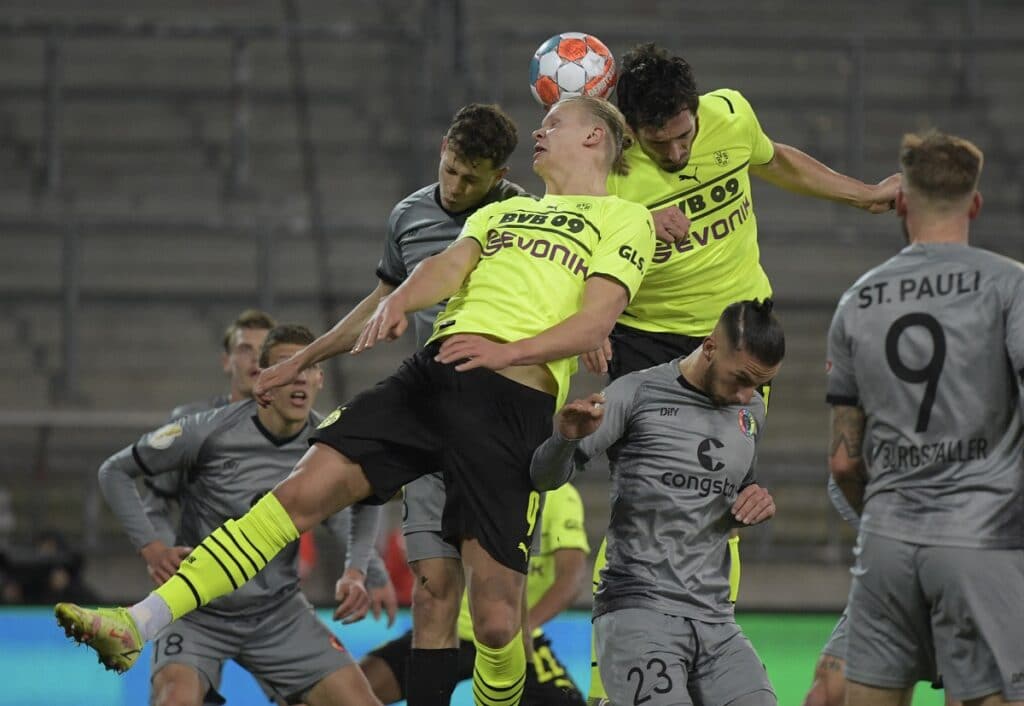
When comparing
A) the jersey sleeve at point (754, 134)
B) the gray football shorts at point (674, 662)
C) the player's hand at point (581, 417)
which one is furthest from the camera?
the jersey sleeve at point (754, 134)

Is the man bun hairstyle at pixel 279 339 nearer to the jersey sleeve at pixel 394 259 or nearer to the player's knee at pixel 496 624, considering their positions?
the jersey sleeve at pixel 394 259

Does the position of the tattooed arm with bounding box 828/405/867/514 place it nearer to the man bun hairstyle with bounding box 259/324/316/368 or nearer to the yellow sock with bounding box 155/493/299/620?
the yellow sock with bounding box 155/493/299/620

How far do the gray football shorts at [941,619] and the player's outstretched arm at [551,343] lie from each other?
927 millimetres

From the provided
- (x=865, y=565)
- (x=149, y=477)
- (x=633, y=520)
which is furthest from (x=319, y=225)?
(x=865, y=565)

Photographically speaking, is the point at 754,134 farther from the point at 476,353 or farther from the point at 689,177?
the point at 476,353

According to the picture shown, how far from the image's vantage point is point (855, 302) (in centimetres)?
390

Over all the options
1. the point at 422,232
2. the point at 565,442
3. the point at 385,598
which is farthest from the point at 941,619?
the point at 385,598

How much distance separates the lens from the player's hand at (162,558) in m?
5.27

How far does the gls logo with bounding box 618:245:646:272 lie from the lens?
4355 millimetres

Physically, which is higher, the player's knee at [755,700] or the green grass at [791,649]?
the green grass at [791,649]

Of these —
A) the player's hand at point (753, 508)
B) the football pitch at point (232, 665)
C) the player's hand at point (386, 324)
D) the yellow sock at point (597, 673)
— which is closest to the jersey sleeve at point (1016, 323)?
the player's hand at point (753, 508)

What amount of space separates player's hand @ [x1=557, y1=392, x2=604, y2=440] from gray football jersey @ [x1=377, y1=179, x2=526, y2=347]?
1.26 meters

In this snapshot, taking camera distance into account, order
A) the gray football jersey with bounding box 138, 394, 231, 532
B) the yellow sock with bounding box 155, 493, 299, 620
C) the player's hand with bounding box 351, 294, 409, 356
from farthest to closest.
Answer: the gray football jersey with bounding box 138, 394, 231, 532
the yellow sock with bounding box 155, 493, 299, 620
the player's hand with bounding box 351, 294, 409, 356

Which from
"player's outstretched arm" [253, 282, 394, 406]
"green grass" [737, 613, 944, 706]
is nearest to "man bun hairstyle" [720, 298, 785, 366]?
"player's outstretched arm" [253, 282, 394, 406]
